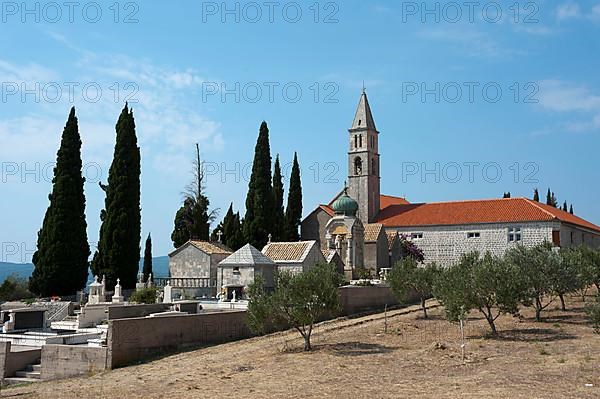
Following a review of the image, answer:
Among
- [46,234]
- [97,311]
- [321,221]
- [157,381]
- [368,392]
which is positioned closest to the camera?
[368,392]

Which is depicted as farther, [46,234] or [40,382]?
[46,234]

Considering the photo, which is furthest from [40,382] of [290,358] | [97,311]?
[97,311]

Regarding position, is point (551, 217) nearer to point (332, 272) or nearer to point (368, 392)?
point (332, 272)

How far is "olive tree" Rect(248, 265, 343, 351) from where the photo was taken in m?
21.9

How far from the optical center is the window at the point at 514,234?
5631 cm

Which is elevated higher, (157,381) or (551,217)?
(551,217)

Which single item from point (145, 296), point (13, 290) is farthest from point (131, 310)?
point (13, 290)

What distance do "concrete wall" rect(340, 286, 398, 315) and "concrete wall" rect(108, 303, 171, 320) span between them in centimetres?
836

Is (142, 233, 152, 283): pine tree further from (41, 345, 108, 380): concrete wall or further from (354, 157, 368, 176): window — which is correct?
(41, 345, 108, 380): concrete wall

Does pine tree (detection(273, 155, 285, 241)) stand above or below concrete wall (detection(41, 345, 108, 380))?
above

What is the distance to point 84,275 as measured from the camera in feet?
141

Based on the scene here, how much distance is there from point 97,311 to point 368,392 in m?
18.3

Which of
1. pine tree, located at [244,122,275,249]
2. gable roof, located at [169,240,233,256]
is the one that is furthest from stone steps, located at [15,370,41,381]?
pine tree, located at [244,122,275,249]

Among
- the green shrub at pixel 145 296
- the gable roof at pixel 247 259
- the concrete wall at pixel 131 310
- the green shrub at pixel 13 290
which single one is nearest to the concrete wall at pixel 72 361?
the concrete wall at pixel 131 310
